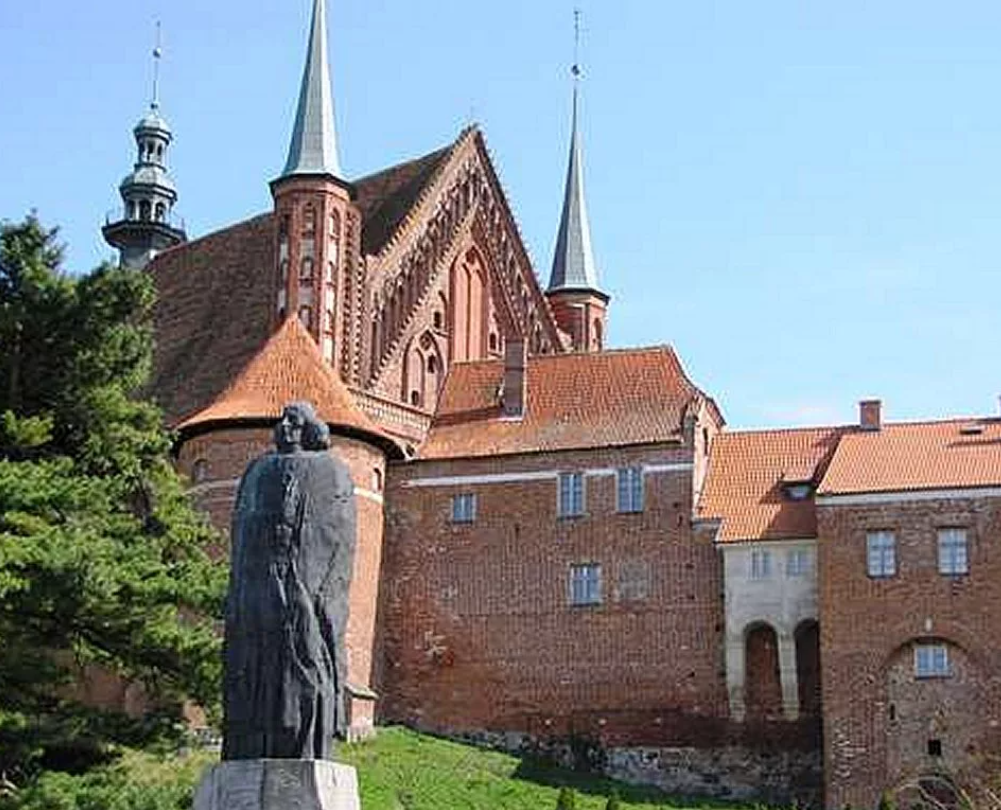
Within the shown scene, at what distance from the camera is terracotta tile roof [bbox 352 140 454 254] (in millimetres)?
50550

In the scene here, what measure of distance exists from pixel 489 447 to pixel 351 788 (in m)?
35.1

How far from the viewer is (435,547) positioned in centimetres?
4734

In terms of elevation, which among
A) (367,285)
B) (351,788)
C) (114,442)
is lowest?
(351,788)

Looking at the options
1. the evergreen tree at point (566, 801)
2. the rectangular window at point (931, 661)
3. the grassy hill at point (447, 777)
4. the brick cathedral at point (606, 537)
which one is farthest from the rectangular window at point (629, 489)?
the evergreen tree at point (566, 801)

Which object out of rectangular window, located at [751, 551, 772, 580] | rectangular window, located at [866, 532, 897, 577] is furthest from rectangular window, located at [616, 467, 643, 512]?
rectangular window, located at [866, 532, 897, 577]

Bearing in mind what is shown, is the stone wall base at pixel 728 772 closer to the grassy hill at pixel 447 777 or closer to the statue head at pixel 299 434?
the grassy hill at pixel 447 777

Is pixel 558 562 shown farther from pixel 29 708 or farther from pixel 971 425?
pixel 29 708

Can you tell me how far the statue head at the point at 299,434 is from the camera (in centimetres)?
1320

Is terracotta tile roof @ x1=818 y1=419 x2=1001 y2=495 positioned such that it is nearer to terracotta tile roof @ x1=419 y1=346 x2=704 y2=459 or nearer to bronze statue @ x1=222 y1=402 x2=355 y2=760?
terracotta tile roof @ x1=419 y1=346 x2=704 y2=459

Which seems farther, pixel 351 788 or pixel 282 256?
pixel 282 256

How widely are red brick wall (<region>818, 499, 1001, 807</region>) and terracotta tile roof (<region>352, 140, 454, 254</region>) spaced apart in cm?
1409

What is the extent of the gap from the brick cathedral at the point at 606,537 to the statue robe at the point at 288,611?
29932 millimetres

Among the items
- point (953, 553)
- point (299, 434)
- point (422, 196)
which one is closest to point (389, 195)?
point (422, 196)

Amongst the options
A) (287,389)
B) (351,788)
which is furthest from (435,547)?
(351,788)
